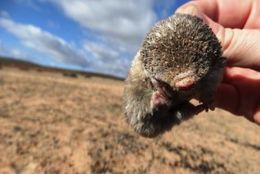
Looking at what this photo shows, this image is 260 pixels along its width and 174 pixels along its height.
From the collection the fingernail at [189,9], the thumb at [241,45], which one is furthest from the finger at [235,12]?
the thumb at [241,45]

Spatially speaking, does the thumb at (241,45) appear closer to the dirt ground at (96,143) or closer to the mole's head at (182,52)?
the mole's head at (182,52)

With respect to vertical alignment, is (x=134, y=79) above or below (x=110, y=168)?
above

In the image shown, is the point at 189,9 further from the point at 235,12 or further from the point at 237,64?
the point at 235,12

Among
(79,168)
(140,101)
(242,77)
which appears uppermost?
(242,77)

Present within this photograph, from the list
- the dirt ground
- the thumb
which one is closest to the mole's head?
the thumb

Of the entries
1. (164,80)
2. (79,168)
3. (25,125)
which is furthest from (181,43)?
(25,125)

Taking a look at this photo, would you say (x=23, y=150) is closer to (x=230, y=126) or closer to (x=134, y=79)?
(x=134, y=79)

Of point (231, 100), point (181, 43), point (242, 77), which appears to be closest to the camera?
point (181, 43)
